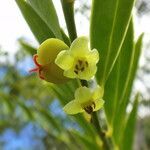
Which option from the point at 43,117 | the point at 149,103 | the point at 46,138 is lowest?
the point at 46,138

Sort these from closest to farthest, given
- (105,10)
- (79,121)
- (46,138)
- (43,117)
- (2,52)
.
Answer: (105,10) < (79,121) < (2,52) < (43,117) < (46,138)

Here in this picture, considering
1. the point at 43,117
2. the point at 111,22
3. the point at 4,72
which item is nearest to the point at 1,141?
the point at 4,72

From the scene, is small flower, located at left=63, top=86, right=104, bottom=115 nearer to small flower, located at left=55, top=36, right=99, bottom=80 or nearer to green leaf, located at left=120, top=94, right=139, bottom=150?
small flower, located at left=55, top=36, right=99, bottom=80

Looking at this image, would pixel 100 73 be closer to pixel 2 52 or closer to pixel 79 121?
pixel 79 121

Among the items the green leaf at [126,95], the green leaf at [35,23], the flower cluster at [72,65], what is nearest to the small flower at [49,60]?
the flower cluster at [72,65]

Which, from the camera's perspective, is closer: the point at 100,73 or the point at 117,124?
the point at 100,73

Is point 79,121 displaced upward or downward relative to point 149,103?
upward
